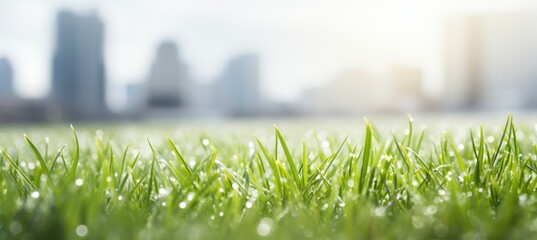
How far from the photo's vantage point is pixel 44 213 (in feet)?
2.28

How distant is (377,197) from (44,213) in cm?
60

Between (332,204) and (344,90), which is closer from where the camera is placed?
(332,204)

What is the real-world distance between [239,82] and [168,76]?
57.2m

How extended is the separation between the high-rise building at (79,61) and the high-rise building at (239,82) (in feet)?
105

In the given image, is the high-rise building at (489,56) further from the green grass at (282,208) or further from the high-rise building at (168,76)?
the green grass at (282,208)

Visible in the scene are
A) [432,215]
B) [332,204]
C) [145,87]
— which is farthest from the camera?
[145,87]

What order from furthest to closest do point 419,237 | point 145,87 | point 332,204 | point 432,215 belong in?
1. point 145,87
2. point 332,204
3. point 432,215
4. point 419,237

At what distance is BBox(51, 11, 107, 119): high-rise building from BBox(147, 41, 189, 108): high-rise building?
84.6 feet

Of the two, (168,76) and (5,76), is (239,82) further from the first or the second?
(168,76)

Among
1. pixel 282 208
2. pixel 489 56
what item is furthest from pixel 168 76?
pixel 282 208

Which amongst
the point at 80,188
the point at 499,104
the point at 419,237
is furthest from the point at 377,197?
the point at 499,104

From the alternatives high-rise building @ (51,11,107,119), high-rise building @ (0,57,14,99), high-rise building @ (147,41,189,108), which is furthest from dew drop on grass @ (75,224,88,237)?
high-rise building @ (0,57,14,99)

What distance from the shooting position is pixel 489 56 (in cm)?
8550

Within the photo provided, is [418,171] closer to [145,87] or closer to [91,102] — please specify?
[145,87]
